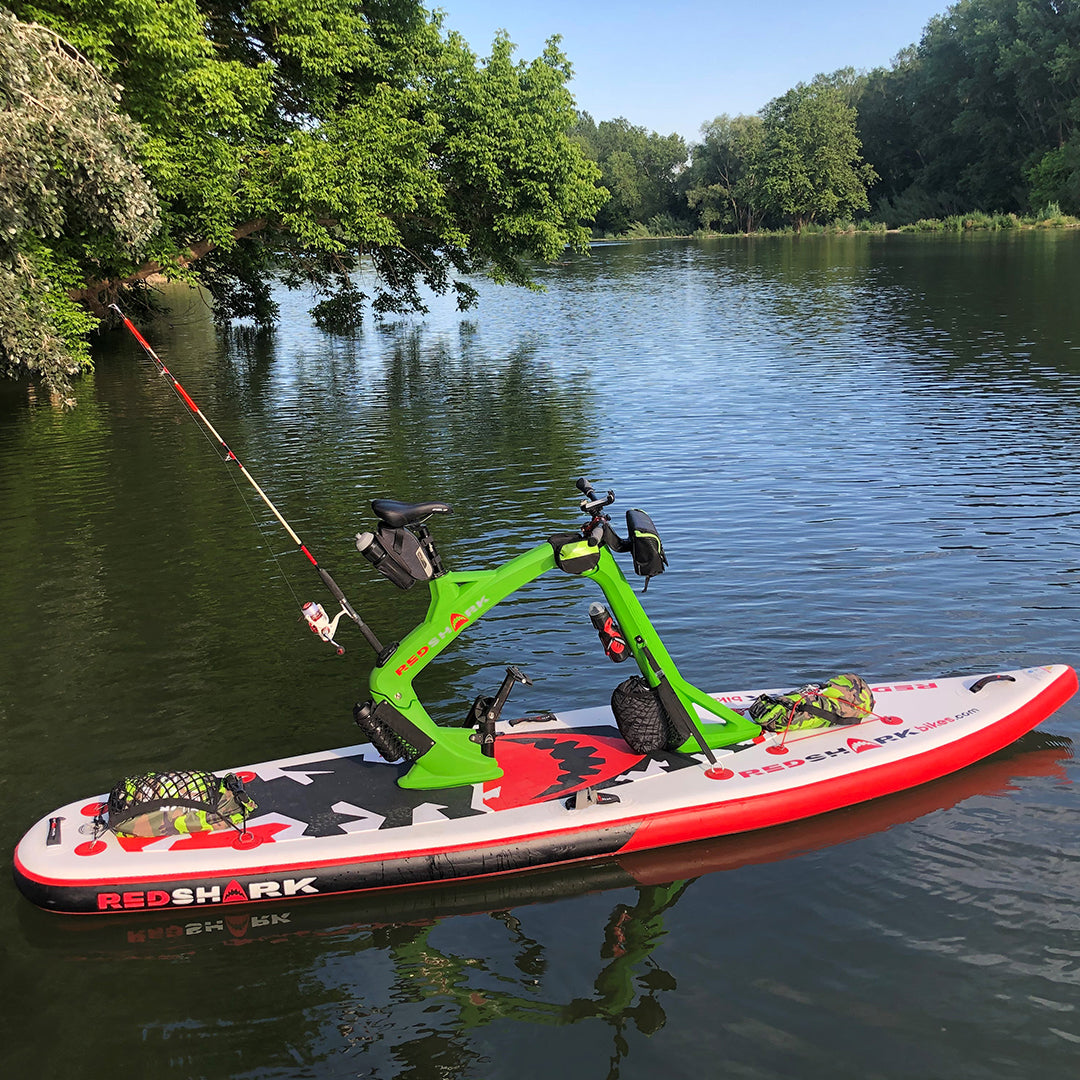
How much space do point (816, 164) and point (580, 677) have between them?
12301 centimetres

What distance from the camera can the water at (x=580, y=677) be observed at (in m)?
6.34

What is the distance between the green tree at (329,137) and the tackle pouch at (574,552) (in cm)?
2296

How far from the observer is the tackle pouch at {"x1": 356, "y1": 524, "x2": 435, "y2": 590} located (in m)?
7.83

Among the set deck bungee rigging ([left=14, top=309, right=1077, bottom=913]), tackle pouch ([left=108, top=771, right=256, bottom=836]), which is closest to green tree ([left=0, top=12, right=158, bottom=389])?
deck bungee rigging ([left=14, top=309, right=1077, bottom=913])

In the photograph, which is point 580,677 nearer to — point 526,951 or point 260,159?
point 526,951

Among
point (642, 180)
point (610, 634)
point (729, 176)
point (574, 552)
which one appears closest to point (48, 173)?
point (574, 552)

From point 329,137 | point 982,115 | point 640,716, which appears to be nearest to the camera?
point 640,716

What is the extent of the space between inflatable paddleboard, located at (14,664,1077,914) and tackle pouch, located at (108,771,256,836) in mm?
74

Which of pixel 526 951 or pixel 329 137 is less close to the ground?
pixel 329 137

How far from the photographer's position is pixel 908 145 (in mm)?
126625

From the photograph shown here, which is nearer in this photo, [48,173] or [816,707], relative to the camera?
[816,707]

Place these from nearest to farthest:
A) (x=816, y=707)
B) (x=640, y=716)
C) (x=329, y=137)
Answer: (x=640, y=716) < (x=816, y=707) < (x=329, y=137)

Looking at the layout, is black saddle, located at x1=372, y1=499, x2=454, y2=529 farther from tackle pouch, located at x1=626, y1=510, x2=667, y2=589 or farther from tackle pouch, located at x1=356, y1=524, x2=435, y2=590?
tackle pouch, located at x1=626, y1=510, x2=667, y2=589

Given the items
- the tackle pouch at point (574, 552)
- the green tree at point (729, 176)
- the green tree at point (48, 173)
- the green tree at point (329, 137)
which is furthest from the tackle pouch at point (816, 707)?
the green tree at point (729, 176)
